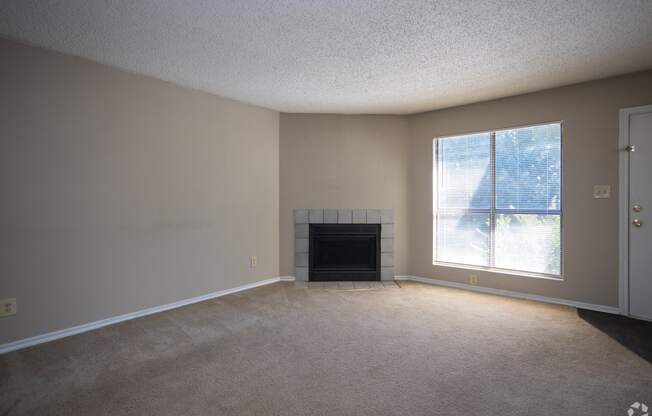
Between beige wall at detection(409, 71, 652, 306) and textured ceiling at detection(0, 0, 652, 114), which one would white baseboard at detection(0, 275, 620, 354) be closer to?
beige wall at detection(409, 71, 652, 306)

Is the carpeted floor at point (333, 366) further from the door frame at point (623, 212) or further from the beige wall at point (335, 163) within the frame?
the beige wall at point (335, 163)

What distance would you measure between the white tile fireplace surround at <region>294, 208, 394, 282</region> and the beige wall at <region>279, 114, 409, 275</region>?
0.25 ft

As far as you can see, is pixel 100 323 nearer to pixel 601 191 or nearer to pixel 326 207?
pixel 326 207

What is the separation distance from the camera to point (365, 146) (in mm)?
4879

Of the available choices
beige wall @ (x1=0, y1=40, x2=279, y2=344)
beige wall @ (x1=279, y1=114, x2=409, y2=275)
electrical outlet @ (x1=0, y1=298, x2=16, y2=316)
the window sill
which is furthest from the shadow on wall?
electrical outlet @ (x1=0, y1=298, x2=16, y2=316)

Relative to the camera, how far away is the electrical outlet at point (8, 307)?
2578 mm

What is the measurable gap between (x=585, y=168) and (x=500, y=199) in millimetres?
900

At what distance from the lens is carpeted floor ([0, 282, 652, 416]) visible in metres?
1.92

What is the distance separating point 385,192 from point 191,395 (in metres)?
3.56

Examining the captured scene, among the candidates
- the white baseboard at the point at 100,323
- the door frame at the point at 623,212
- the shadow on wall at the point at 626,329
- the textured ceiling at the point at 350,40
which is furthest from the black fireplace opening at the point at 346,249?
the door frame at the point at 623,212

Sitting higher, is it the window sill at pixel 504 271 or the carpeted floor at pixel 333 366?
the window sill at pixel 504 271

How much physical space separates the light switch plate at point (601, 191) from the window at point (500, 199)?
12.7 inches

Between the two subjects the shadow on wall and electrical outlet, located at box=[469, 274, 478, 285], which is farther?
electrical outlet, located at box=[469, 274, 478, 285]

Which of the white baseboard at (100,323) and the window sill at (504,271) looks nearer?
the white baseboard at (100,323)
